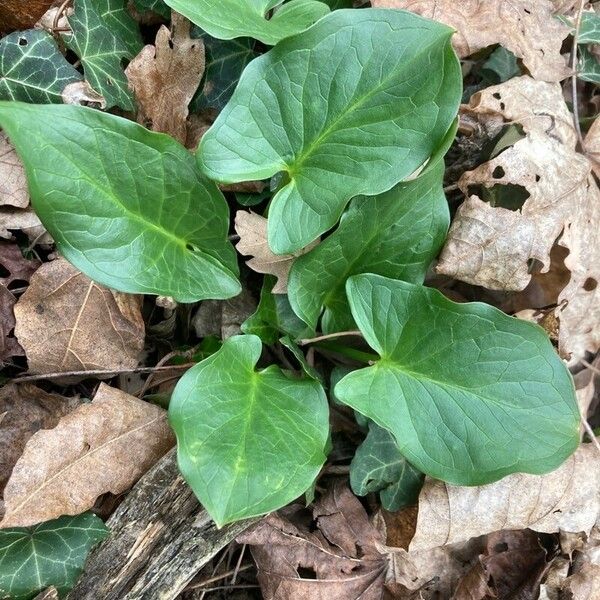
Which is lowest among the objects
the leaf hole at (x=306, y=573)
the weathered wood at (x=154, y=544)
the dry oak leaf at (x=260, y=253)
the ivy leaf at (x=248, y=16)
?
the leaf hole at (x=306, y=573)

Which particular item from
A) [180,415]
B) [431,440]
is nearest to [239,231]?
[180,415]

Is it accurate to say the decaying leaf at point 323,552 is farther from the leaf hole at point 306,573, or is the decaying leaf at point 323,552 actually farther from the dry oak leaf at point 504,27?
the dry oak leaf at point 504,27

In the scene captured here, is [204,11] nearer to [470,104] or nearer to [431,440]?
[470,104]

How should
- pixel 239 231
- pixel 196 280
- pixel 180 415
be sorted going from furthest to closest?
pixel 239 231, pixel 196 280, pixel 180 415

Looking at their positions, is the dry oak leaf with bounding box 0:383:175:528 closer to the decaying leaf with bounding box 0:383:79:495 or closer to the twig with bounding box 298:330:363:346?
the decaying leaf with bounding box 0:383:79:495

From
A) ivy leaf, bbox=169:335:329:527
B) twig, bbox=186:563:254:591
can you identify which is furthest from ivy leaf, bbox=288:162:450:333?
twig, bbox=186:563:254:591

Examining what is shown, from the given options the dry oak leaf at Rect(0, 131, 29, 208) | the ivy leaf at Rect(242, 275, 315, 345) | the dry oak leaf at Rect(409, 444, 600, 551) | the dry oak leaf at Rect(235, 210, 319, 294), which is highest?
the dry oak leaf at Rect(0, 131, 29, 208)

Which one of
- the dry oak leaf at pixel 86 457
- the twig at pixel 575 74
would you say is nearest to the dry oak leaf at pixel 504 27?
the twig at pixel 575 74
